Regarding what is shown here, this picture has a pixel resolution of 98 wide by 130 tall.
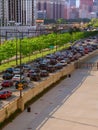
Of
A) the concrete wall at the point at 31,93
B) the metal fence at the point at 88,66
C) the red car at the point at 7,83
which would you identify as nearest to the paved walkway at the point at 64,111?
the concrete wall at the point at 31,93

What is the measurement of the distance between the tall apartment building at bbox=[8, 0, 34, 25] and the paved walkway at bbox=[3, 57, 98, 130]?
419ft

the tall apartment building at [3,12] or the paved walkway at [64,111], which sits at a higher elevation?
the tall apartment building at [3,12]

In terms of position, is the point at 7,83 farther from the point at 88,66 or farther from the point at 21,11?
the point at 21,11

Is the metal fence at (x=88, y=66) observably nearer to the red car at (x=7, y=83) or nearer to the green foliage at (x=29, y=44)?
the green foliage at (x=29, y=44)

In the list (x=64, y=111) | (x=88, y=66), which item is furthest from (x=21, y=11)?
(x=64, y=111)

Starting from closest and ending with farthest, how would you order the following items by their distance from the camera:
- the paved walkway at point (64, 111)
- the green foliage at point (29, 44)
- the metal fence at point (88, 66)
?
the paved walkway at point (64, 111)
the green foliage at point (29, 44)
the metal fence at point (88, 66)

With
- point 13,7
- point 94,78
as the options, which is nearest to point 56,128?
point 94,78

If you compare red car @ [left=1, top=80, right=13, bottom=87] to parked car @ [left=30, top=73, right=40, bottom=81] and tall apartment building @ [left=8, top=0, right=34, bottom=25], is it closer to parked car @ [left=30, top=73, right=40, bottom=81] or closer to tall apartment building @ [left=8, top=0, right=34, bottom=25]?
parked car @ [left=30, top=73, right=40, bottom=81]

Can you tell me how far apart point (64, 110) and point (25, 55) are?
38.7m

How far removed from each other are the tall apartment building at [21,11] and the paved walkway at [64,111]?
128m

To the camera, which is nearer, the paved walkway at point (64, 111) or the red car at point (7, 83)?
the paved walkway at point (64, 111)

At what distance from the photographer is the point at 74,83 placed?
56281 millimetres

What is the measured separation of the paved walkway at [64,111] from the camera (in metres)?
33.8

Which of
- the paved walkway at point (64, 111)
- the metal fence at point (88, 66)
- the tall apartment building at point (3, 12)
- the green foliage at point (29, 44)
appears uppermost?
the tall apartment building at point (3, 12)
